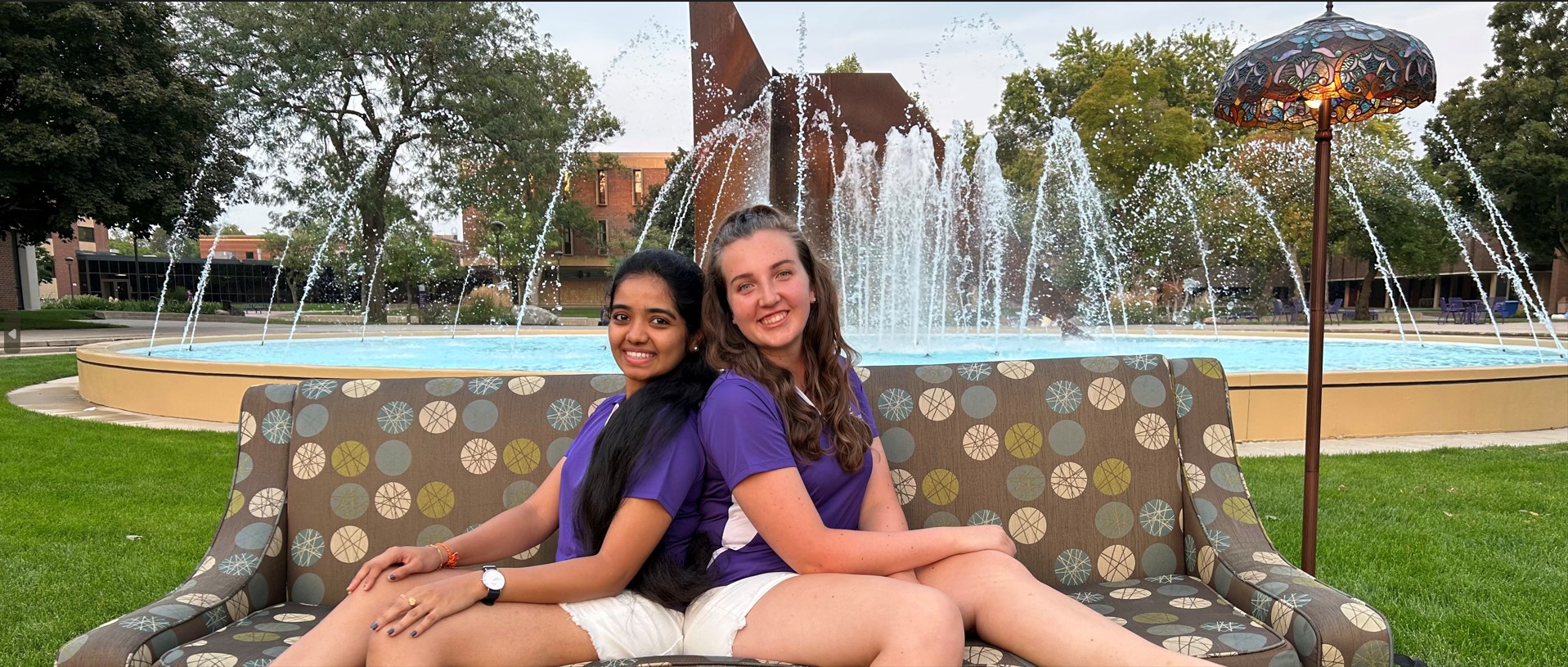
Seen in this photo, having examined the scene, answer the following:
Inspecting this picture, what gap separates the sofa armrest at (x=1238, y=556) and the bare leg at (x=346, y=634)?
1.82 meters

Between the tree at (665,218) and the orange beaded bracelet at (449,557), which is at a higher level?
the tree at (665,218)

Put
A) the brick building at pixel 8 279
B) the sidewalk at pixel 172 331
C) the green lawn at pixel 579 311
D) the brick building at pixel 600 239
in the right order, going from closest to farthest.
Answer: the sidewalk at pixel 172 331, the brick building at pixel 8 279, the green lawn at pixel 579 311, the brick building at pixel 600 239

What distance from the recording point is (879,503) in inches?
80.7

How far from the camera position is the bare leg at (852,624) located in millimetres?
1665

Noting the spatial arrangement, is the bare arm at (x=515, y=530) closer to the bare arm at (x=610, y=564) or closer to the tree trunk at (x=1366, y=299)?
the bare arm at (x=610, y=564)

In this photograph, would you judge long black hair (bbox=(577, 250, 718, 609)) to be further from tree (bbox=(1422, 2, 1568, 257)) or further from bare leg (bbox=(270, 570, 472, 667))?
tree (bbox=(1422, 2, 1568, 257))

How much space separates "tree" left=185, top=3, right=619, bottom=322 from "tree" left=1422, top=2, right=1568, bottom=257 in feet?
82.7

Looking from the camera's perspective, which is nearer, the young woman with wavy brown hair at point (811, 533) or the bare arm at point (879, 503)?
the young woman with wavy brown hair at point (811, 533)

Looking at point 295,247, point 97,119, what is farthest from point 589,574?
point 295,247

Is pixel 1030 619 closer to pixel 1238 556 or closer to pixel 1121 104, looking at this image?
pixel 1238 556

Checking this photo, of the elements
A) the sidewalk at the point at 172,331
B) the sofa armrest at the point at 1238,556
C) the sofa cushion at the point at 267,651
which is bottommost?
the sidewalk at the point at 172,331

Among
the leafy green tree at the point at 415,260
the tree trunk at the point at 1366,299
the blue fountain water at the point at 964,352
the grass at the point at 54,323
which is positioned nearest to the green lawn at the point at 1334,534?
the blue fountain water at the point at 964,352

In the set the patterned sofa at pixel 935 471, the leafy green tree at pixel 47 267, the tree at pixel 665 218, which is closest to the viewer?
the patterned sofa at pixel 935 471

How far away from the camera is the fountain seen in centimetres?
670
